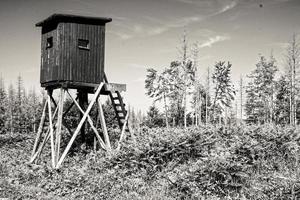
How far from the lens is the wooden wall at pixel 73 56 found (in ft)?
52.3

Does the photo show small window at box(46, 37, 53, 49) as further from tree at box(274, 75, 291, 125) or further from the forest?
tree at box(274, 75, 291, 125)

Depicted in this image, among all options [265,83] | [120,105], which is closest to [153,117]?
[265,83]

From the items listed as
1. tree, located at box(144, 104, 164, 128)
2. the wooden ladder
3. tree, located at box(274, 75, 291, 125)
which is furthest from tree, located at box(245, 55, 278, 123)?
the wooden ladder

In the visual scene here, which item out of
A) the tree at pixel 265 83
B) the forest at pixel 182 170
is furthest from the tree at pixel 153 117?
the forest at pixel 182 170

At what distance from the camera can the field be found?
33.8 feet

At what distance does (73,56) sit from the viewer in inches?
635

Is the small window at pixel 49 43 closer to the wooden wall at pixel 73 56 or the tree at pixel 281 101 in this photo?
the wooden wall at pixel 73 56

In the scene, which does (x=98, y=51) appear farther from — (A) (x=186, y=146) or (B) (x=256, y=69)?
(B) (x=256, y=69)

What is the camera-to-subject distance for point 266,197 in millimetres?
9266

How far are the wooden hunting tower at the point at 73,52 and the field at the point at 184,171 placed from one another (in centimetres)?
385

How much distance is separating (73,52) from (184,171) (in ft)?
27.1

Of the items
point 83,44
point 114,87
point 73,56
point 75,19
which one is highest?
point 75,19

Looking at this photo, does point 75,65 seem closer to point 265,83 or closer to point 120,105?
point 120,105

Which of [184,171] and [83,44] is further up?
[83,44]
